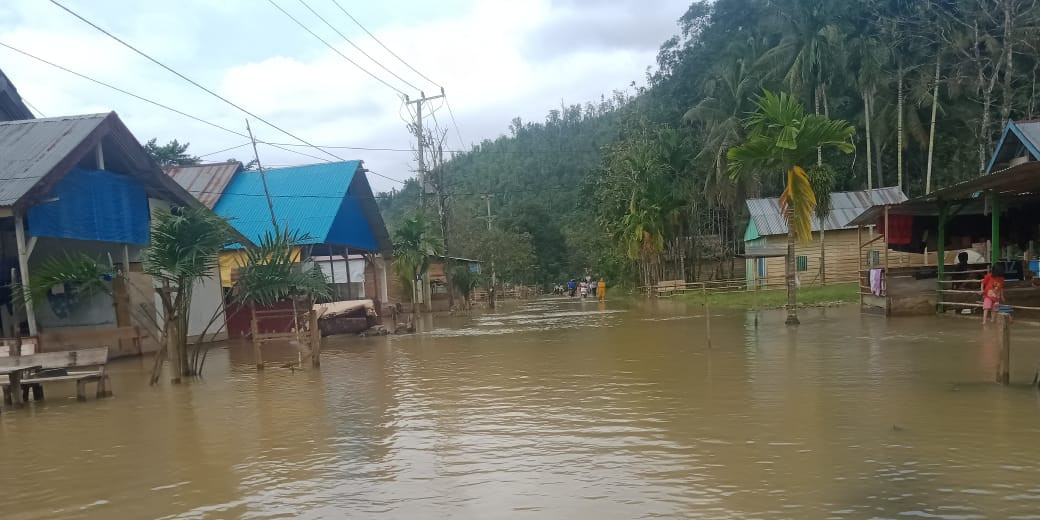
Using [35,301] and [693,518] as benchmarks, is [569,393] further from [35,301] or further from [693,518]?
[35,301]

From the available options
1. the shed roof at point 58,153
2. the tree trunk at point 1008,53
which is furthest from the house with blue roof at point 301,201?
the tree trunk at point 1008,53

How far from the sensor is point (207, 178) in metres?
28.5

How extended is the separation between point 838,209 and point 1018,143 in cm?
1499

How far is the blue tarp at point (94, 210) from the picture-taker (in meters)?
15.2

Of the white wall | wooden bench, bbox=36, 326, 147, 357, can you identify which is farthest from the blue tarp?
the white wall

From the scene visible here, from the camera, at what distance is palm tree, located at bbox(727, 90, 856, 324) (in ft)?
55.8

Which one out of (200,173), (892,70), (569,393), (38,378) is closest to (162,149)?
(200,173)

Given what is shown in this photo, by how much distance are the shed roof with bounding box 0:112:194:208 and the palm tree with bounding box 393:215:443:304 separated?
13716mm

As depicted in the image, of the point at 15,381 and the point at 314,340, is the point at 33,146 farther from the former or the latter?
the point at 314,340

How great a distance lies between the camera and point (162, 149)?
131 ft

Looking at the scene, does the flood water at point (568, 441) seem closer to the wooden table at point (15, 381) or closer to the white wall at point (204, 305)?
the wooden table at point (15, 381)

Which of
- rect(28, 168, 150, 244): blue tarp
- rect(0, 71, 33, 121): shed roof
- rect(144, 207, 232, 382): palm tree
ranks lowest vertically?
rect(144, 207, 232, 382): palm tree

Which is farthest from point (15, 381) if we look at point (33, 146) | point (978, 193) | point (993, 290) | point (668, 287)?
point (668, 287)

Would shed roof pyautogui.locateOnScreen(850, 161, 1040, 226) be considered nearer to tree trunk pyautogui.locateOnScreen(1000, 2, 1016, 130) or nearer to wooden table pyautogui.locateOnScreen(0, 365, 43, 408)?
tree trunk pyautogui.locateOnScreen(1000, 2, 1016, 130)
